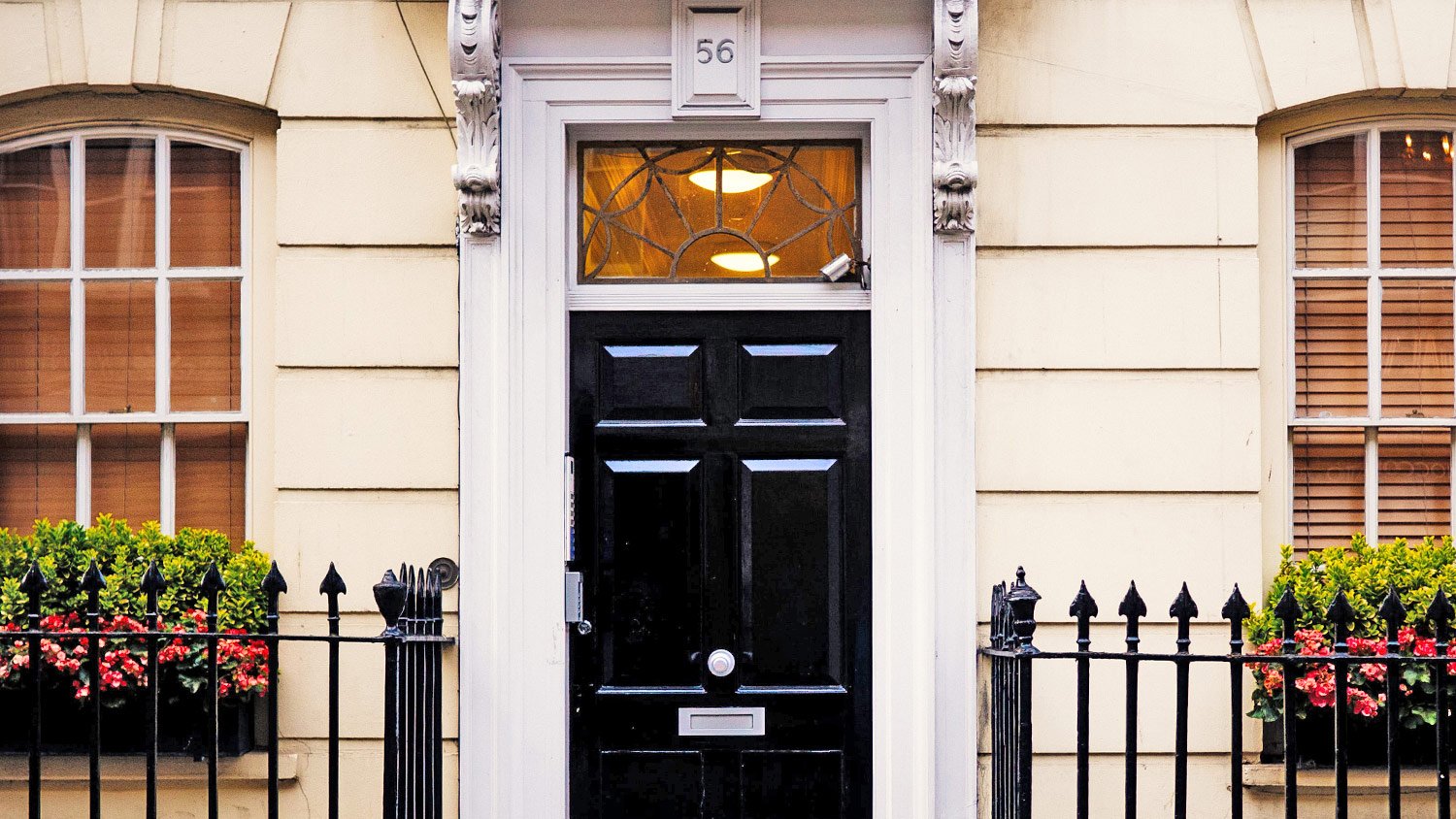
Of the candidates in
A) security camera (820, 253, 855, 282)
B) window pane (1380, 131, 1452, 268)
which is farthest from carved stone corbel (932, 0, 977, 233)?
window pane (1380, 131, 1452, 268)

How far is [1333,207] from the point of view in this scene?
16.9 feet

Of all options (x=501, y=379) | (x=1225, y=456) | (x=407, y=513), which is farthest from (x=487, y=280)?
(x=1225, y=456)

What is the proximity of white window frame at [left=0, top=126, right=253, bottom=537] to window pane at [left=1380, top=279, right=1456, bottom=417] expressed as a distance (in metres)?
4.51

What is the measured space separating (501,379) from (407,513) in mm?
629

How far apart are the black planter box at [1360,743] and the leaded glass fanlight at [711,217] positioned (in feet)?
8.15

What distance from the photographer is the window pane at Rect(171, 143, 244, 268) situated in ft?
16.9

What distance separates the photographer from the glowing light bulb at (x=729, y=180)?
16.7 feet

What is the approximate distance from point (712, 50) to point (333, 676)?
2.63 m

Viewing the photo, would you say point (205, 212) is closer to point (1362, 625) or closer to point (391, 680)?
point (391, 680)

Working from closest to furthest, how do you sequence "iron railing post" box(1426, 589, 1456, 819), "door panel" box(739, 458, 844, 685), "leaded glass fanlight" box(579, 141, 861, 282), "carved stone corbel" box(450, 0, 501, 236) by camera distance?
"iron railing post" box(1426, 589, 1456, 819)
"carved stone corbel" box(450, 0, 501, 236)
"door panel" box(739, 458, 844, 685)
"leaded glass fanlight" box(579, 141, 861, 282)

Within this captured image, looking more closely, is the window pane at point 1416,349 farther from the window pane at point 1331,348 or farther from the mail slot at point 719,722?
the mail slot at point 719,722

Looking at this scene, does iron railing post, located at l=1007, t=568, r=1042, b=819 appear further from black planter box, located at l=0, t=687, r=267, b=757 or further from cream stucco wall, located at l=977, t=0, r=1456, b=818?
black planter box, located at l=0, t=687, r=267, b=757

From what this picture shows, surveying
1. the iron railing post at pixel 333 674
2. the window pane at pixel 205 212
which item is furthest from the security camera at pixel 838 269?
the window pane at pixel 205 212

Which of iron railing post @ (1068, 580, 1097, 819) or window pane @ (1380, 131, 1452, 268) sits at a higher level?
window pane @ (1380, 131, 1452, 268)
